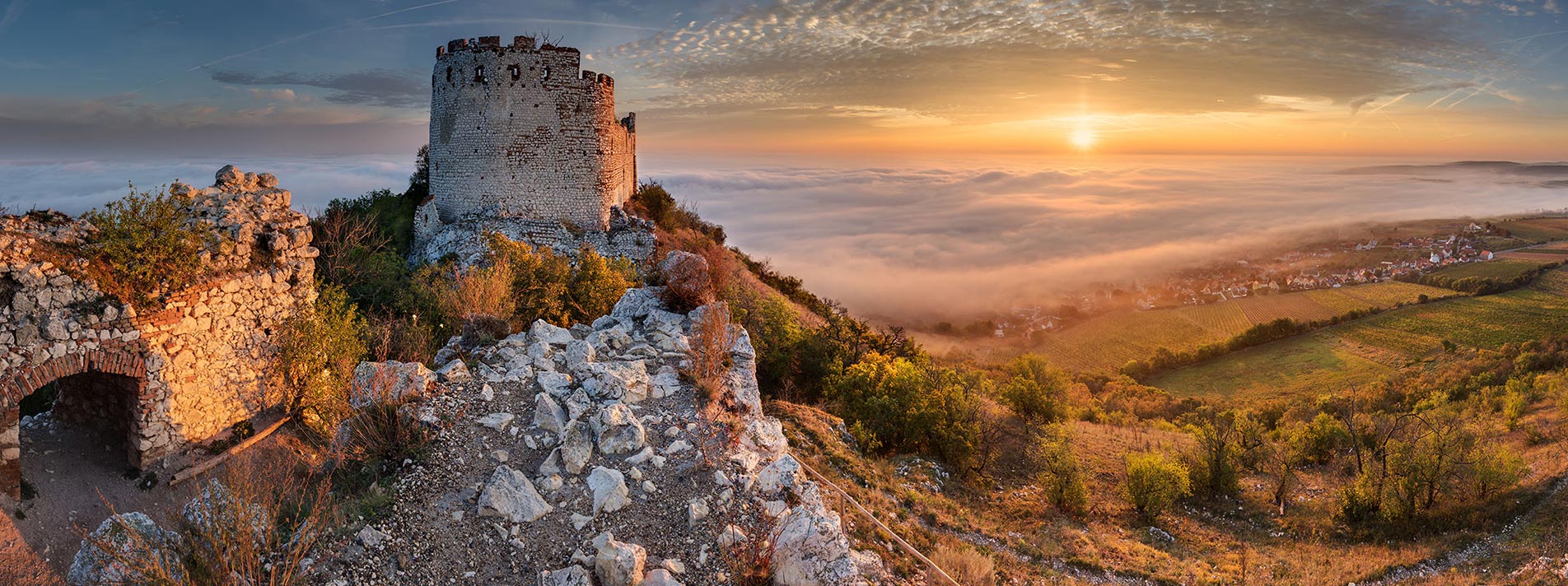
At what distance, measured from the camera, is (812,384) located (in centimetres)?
1839

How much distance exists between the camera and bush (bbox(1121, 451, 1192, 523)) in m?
17.9

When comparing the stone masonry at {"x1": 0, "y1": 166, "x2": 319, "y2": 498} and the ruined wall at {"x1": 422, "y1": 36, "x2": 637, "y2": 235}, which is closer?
the stone masonry at {"x1": 0, "y1": 166, "x2": 319, "y2": 498}

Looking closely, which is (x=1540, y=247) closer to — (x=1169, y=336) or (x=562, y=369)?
(x=1169, y=336)

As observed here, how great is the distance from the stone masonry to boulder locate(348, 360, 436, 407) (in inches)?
83.2

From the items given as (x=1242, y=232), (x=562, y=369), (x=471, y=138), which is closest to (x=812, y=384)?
(x=562, y=369)

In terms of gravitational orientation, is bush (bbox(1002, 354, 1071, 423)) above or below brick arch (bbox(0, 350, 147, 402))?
below

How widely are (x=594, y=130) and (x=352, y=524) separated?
17869 millimetres

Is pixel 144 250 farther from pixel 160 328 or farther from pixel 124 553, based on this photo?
pixel 124 553

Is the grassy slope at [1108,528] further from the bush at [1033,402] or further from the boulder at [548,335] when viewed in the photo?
the bush at [1033,402]

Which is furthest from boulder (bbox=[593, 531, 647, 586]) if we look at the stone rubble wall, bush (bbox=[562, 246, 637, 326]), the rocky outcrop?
the stone rubble wall

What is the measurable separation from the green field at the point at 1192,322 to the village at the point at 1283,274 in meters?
2.57

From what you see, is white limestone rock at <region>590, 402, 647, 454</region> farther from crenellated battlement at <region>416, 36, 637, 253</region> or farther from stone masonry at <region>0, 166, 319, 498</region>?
crenellated battlement at <region>416, 36, 637, 253</region>

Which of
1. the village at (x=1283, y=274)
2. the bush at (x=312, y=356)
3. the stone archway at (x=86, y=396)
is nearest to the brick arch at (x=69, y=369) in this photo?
the stone archway at (x=86, y=396)

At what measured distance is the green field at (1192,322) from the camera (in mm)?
58562
